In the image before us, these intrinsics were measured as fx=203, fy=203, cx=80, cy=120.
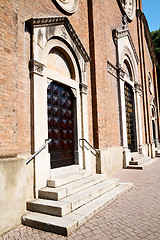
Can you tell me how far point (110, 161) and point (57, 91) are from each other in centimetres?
410

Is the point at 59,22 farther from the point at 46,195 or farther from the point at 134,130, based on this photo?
the point at 134,130

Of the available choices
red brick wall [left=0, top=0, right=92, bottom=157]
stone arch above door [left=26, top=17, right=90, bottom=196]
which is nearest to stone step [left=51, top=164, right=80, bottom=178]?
stone arch above door [left=26, top=17, right=90, bottom=196]

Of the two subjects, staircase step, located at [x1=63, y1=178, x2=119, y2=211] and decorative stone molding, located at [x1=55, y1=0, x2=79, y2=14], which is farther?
decorative stone molding, located at [x1=55, y1=0, x2=79, y2=14]

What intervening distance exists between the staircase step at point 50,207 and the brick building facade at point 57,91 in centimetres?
24

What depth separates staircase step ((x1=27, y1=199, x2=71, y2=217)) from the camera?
4.02 m

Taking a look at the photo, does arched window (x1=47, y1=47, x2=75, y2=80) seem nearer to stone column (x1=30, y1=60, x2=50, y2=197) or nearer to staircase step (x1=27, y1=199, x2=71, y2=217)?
stone column (x1=30, y1=60, x2=50, y2=197)

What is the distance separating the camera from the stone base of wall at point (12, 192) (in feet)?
12.4

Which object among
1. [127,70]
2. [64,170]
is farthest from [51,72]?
[127,70]

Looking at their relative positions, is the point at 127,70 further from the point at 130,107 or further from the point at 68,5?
the point at 68,5

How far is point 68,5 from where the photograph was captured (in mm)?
7363

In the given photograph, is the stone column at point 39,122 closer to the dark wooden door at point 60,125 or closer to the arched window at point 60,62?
the dark wooden door at point 60,125

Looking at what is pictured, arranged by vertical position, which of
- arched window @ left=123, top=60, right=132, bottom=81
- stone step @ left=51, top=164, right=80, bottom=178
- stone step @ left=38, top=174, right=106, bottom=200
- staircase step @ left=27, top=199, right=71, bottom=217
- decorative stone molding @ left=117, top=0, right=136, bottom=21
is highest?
decorative stone molding @ left=117, top=0, right=136, bottom=21

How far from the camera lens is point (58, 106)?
21.5 feet

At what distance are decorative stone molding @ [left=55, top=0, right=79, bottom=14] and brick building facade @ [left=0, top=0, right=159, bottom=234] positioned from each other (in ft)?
0.13
